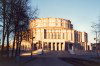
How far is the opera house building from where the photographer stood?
491 feet

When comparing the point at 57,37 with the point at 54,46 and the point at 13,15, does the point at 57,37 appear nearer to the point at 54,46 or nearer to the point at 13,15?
the point at 54,46

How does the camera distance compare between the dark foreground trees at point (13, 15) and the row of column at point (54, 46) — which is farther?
the row of column at point (54, 46)

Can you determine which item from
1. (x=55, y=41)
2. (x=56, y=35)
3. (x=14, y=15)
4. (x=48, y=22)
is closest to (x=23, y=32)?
(x=14, y=15)

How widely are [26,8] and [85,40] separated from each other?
5808 inches

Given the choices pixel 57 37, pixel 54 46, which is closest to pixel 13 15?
pixel 54 46

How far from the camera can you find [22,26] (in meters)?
40.6

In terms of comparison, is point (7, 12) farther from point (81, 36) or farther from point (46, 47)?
point (81, 36)

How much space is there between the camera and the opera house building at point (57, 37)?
14962cm

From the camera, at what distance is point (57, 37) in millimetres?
160875

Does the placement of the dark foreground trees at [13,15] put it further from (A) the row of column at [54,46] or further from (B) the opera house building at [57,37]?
(A) the row of column at [54,46]

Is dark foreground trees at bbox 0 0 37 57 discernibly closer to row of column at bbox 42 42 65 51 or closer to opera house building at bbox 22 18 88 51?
opera house building at bbox 22 18 88 51

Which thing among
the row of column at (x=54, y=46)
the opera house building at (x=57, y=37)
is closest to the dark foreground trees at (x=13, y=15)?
the opera house building at (x=57, y=37)

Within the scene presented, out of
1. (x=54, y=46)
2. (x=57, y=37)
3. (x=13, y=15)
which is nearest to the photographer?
(x=13, y=15)

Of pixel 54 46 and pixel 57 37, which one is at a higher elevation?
pixel 57 37
